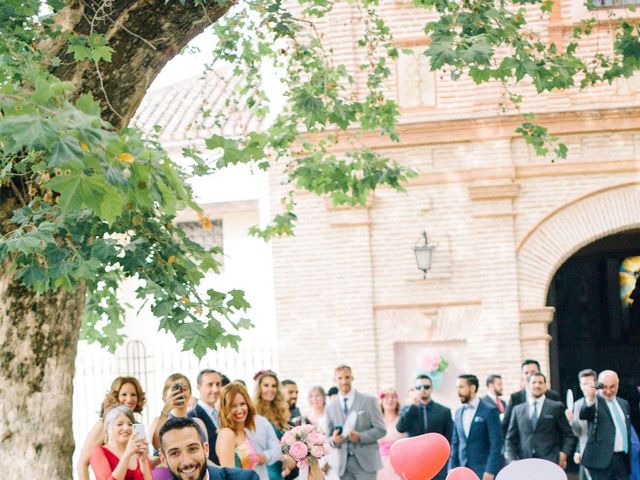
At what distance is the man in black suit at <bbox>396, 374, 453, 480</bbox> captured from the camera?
1354 cm

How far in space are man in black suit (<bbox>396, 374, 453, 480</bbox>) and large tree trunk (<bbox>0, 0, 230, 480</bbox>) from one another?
19.0 ft

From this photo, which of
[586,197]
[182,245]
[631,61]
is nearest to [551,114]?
[586,197]

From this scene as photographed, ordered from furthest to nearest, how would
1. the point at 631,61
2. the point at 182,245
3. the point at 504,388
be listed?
the point at 504,388, the point at 631,61, the point at 182,245

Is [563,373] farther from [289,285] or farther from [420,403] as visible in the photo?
[420,403]

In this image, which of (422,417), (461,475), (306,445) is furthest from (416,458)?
(422,417)

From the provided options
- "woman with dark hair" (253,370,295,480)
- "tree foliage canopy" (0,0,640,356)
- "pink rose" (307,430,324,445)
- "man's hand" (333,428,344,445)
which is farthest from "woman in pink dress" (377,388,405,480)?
"pink rose" (307,430,324,445)

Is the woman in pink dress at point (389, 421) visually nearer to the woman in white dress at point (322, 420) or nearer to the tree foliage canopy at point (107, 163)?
the woman in white dress at point (322, 420)

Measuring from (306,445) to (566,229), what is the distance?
10015mm

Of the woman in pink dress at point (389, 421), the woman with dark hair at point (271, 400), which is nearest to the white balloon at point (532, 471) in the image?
the woman with dark hair at point (271, 400)

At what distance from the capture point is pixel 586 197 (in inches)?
680

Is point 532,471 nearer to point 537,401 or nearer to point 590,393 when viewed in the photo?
point 537,401

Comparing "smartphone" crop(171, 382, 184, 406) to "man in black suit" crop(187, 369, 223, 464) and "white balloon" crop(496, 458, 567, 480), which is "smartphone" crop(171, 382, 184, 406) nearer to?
"man in black suit" crop(187, 369, 223, 464)

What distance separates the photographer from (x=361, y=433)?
515 inches

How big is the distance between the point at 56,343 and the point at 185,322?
3.27 feet
